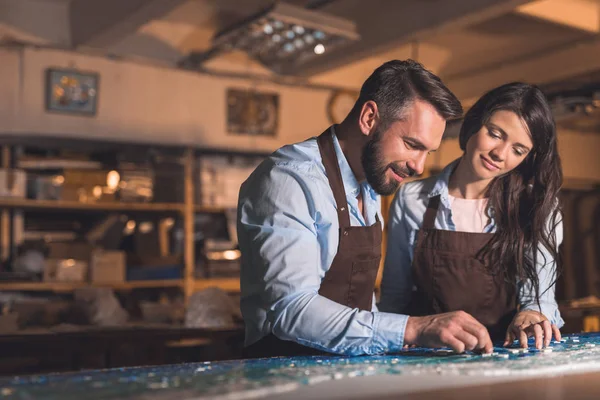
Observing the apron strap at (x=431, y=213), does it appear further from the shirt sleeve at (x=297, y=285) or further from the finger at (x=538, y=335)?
the shirt sleeve at (x=297, y=285)

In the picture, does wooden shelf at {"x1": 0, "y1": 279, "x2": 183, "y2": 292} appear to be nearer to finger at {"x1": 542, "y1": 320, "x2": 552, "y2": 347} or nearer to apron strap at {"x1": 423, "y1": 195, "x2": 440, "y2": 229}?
apron strap at {"x1": 423, "y1": 195, "x2": 440, "y2": 229}

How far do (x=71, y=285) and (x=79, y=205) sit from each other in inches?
23.0

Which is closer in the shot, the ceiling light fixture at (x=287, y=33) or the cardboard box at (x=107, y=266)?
the ceiling light fixture at (x=287, y=33)

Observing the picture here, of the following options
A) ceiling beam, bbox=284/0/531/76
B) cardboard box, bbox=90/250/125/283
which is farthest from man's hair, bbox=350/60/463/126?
cardboard box, bbox=90/250/125/283

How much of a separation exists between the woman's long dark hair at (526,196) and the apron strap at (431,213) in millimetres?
184

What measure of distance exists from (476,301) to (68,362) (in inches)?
71.4

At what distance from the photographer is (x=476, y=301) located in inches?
90.6

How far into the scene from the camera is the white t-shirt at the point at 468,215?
234cm

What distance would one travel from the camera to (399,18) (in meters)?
4.86

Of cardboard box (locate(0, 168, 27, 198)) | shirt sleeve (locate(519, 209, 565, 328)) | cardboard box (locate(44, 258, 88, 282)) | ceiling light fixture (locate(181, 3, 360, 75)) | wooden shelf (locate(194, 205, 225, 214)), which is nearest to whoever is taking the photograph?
shirt sleeve (locate(519, 209, 565, 328))

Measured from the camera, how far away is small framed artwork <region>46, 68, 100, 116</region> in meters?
5.17

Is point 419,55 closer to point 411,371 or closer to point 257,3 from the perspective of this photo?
point 257,3

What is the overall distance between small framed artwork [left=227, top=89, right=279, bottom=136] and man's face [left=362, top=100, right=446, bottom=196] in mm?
4199

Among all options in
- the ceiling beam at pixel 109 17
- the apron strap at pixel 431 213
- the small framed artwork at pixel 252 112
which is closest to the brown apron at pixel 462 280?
the apron strap at pixel 431 213
